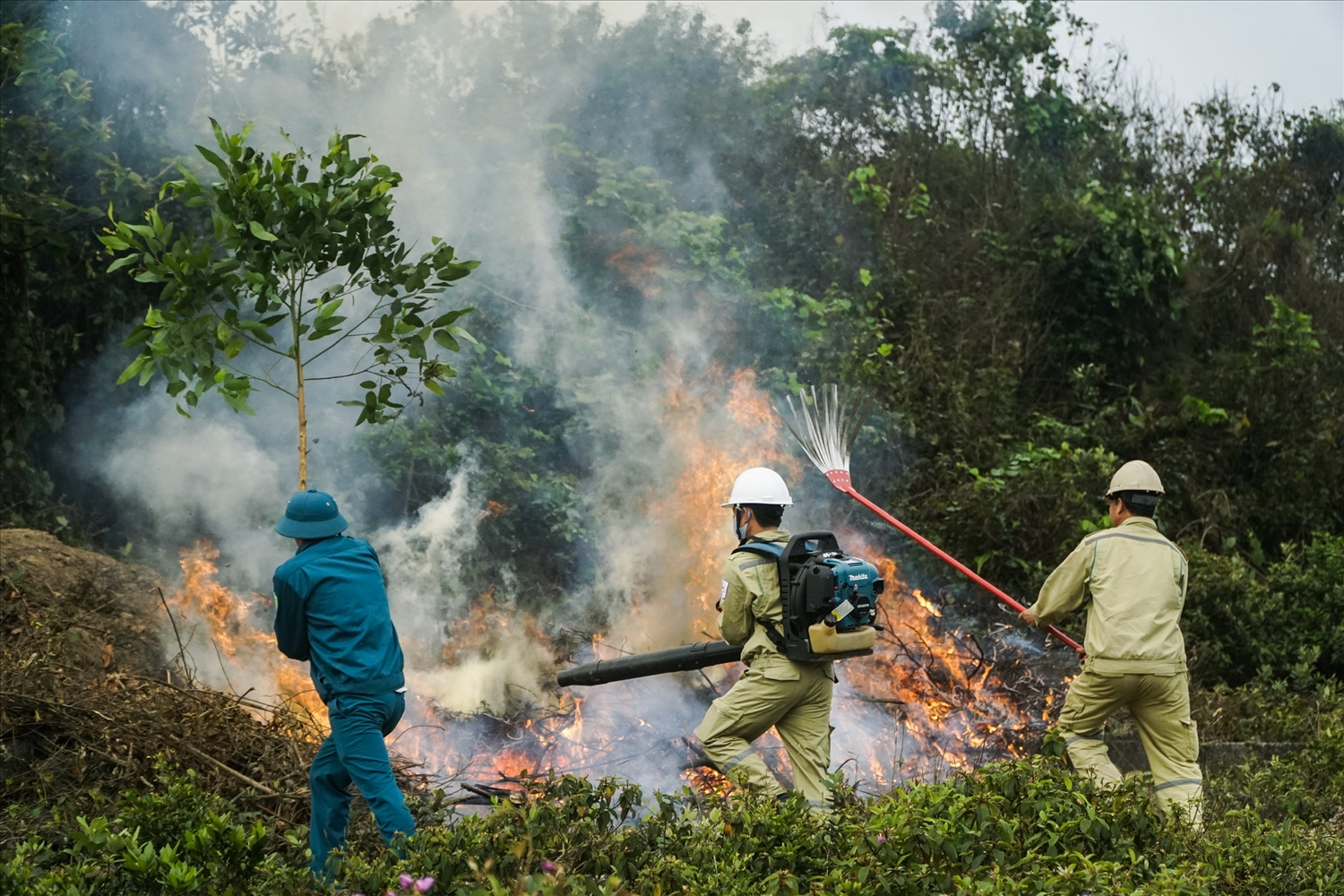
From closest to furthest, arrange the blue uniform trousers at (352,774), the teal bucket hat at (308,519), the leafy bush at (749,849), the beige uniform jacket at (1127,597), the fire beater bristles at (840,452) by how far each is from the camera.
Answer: the leafy bush at (749,849) → the blue uniform trousers at (352,774) → the teal bucket hat at (308,519) → the beige uniform jacket at (1127,597) → the fire beater bristles at (840,452)

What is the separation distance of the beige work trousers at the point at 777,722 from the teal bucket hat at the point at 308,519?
1861 millimetres

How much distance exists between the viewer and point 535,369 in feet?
30.2

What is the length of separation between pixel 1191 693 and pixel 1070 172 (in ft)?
25.9

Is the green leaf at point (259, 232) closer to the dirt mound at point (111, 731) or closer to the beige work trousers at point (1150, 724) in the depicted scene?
the dirt mound at point (111, 731)

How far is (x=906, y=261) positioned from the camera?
12516 millimetres

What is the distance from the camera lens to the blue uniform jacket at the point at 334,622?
15.5 feet

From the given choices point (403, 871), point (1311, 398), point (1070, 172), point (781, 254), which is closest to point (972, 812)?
point (403, 871)

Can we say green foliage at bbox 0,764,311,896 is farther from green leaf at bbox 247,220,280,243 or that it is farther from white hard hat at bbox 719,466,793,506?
white hard hat at bbox 719,466,793,506

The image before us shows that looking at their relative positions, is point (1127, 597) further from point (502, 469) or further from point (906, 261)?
point (906, 261)

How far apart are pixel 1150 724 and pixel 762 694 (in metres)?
2.08

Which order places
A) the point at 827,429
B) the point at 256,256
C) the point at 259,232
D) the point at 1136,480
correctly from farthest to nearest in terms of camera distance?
the point at 827,429, the point at 1136,480, the point at 256,256, the point at 259,232

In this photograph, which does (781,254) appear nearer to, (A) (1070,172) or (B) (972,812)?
(A) (1070,172)

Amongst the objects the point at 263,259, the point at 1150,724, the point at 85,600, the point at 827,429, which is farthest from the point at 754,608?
the point at 85,600

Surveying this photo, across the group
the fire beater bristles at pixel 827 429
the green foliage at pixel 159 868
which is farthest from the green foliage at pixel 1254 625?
the green foliage at pixel 159 868
